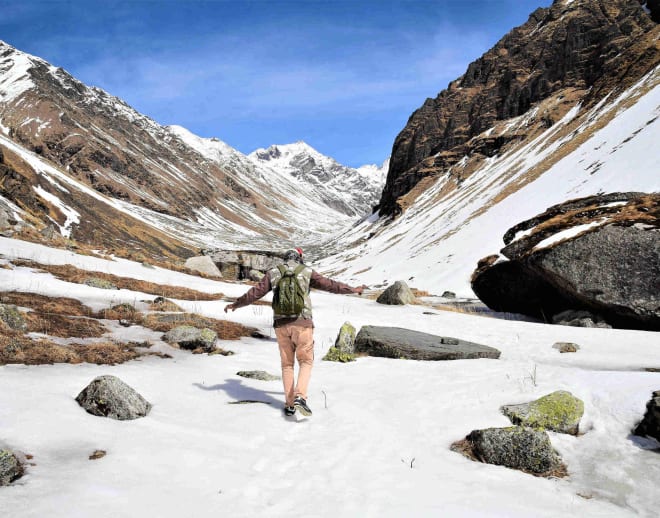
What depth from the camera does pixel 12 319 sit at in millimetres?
8297

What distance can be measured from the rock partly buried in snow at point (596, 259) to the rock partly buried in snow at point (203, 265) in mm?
21215

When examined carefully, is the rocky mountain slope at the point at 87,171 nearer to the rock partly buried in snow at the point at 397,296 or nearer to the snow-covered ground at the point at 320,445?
the rock partly buried in snow at the point at 397,296

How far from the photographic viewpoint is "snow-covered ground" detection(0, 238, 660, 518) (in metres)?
3.85

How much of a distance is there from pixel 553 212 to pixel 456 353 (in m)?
11.5

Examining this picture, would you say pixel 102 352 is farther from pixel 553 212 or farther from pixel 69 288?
pixel 553 212

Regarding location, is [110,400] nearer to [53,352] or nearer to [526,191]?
[53,352]

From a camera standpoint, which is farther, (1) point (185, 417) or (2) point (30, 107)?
(2) point (30, 107)

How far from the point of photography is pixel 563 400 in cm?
588

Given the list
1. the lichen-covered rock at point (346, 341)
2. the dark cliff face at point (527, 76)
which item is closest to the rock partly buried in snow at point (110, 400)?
the lichen-covered rock at point (346, 341)

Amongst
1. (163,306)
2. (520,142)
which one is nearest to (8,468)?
(163,306)

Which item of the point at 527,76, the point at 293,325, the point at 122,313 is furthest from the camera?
the point at 527,76

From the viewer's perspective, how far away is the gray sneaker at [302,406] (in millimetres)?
6387

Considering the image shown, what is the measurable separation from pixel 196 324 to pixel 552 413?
970 centimetres

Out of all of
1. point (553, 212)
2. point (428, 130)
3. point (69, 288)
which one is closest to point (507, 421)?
point (69, 288)
